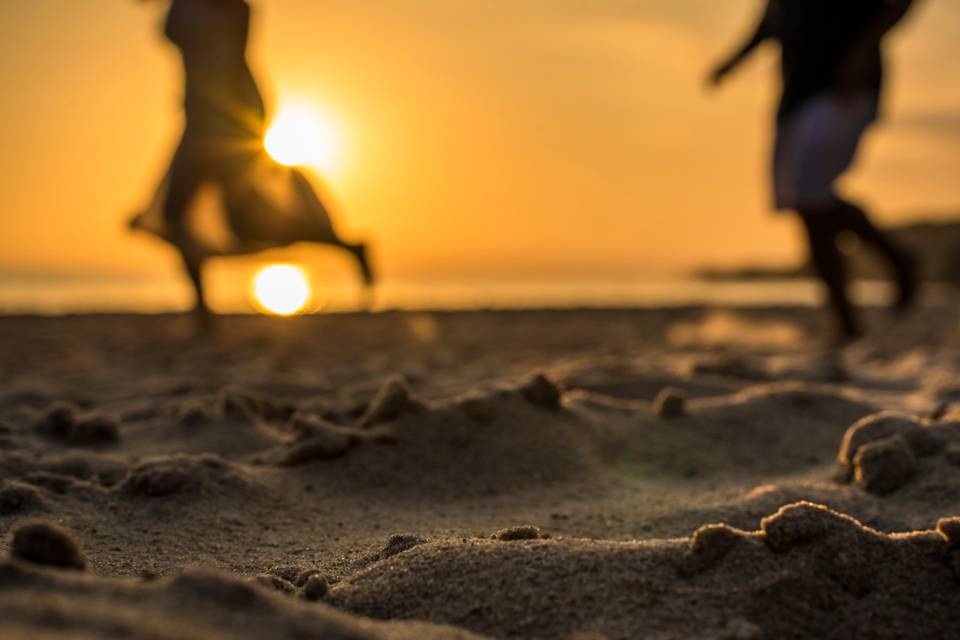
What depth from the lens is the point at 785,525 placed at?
1133 mm

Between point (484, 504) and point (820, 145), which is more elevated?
point (820, 145)

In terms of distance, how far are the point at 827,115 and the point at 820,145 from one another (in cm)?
14

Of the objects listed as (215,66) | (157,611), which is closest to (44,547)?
(157,611)

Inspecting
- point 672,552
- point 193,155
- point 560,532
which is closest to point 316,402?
point 560,532

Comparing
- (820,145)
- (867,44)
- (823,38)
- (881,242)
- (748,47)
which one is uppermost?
(748,47)

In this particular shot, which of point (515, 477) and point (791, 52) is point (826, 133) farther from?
point (515, 477)

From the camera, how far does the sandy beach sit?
3.28ft

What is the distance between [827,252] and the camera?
431 cm

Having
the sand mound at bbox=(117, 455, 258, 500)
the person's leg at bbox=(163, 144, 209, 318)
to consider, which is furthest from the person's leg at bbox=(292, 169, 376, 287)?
the sand mound at bbox=(117, 455, 258, 500)

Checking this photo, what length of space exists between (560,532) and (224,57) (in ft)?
13.0

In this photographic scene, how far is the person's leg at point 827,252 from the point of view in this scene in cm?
427

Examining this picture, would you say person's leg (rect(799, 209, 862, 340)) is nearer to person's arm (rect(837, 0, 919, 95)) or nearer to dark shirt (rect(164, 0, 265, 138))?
person's arm (rect(837, 0, 919, 95))

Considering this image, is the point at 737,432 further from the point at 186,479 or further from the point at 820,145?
the point at 820,145

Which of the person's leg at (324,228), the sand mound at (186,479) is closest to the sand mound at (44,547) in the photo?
the sand mound at (186,479)
